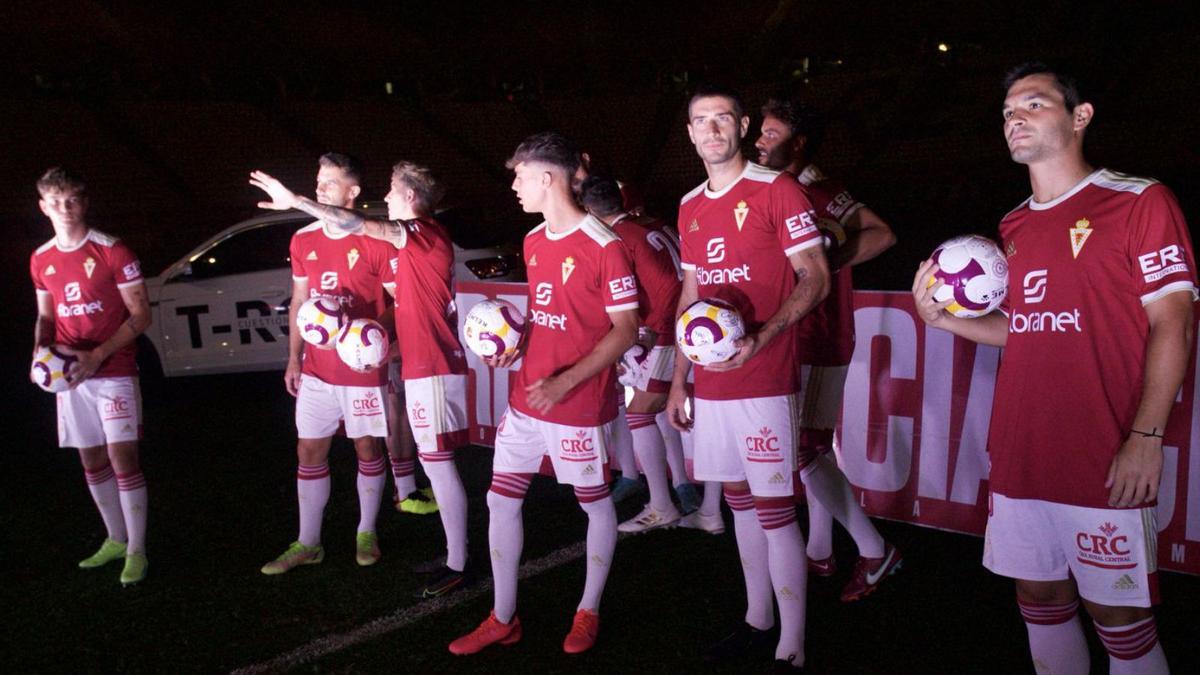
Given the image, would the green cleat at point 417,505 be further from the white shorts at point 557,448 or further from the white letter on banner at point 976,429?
the white letter on banner at point 976,429

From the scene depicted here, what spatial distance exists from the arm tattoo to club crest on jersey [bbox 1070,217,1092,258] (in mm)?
2938

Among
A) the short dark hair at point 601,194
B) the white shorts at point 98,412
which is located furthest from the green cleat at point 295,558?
the short dark hair at point 601,194

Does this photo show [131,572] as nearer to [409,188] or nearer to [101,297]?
[101,297]

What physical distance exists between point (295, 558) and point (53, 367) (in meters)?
1.64

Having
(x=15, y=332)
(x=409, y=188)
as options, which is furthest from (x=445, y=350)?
(x=15, y=332)

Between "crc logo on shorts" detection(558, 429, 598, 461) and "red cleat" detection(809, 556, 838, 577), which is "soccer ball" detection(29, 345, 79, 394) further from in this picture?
"red cleat" detection(809, 556, 838, 577)

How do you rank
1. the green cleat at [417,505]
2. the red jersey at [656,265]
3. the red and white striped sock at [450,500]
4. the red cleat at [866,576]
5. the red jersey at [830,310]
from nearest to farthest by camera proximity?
the red jersey at [830,310]
the red cleat at [866,576]
the red and white striped sock at [450,500]
the red jersey at [656,265]
the green cleat at [417,505]

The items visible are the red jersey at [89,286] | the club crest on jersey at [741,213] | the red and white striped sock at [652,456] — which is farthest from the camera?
the red and white striped sock at [652,456]

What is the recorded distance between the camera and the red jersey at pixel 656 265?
17.0 ft

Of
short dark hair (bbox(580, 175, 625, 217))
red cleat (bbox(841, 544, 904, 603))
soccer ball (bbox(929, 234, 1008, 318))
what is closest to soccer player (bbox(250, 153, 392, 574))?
short dark hair (bbox(580, 175, 625, 217))

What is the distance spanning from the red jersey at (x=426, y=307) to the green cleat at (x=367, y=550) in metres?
1.18

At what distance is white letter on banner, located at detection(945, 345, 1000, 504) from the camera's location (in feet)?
16.6

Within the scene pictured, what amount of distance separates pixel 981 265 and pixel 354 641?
10.5ft

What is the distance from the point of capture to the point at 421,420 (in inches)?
188
